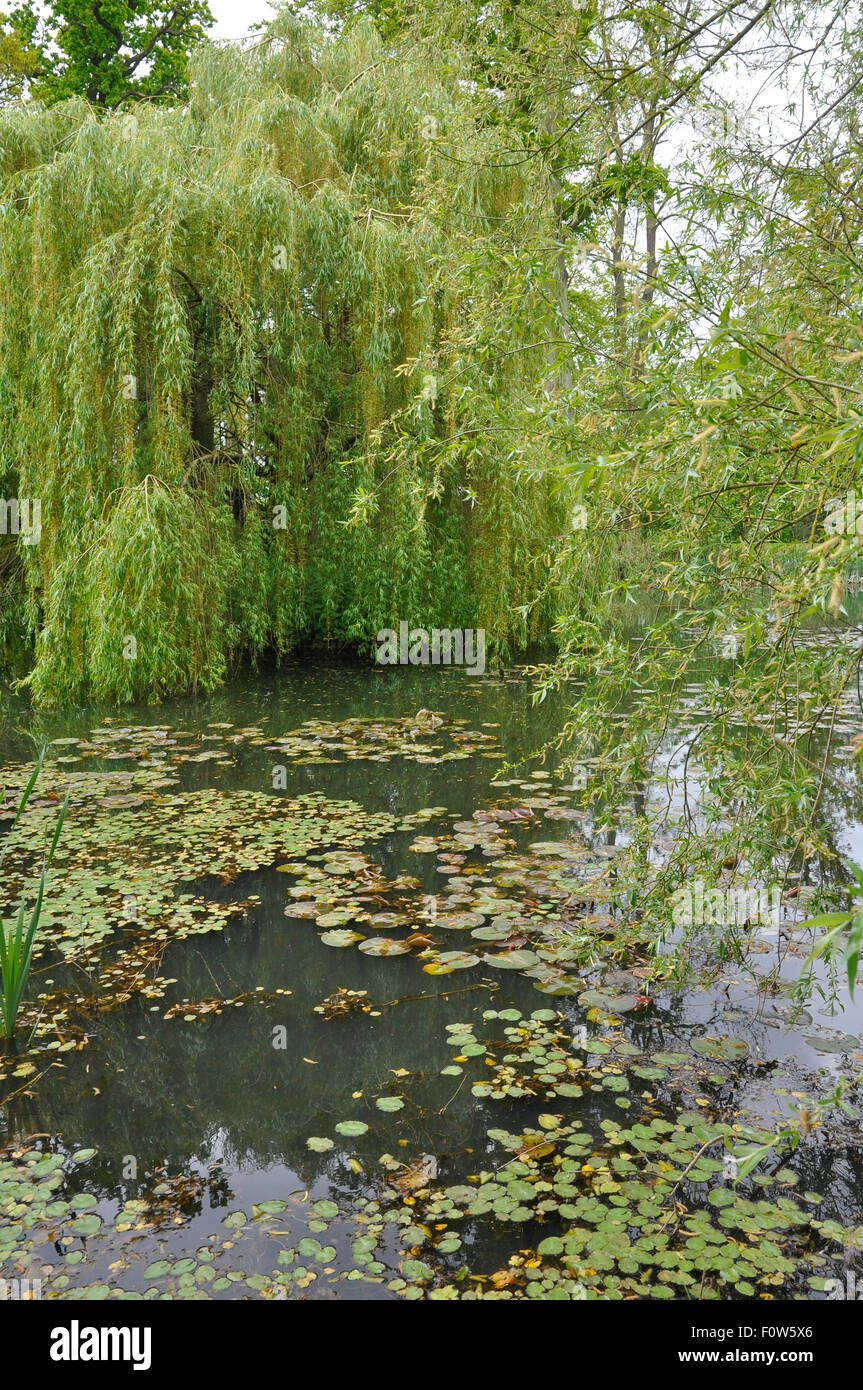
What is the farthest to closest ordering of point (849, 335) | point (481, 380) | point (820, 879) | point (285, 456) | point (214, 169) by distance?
point (285, 456)
point (214, 169)
point (820, 879)
point (481, 380)
point (849, 335)

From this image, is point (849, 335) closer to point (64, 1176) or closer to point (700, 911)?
point (700, 911)

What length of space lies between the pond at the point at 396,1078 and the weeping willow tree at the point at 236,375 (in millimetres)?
2636

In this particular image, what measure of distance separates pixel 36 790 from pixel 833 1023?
375cm

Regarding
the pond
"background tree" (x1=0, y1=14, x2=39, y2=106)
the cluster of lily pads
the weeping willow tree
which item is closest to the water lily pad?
the pond

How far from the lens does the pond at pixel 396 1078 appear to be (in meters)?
1.86

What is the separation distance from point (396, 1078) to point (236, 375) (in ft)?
20.5

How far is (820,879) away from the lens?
3768 mm

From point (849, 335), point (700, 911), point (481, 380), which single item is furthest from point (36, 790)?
point (849, 335)

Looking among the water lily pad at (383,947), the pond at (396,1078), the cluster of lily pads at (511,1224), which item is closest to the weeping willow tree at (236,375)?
the pond at (396,1078)

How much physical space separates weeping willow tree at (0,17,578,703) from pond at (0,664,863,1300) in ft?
8.65

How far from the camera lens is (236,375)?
7551mm

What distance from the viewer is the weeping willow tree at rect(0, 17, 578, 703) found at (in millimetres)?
6660

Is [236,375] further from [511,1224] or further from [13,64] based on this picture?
[13,64]

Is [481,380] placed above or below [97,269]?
below
